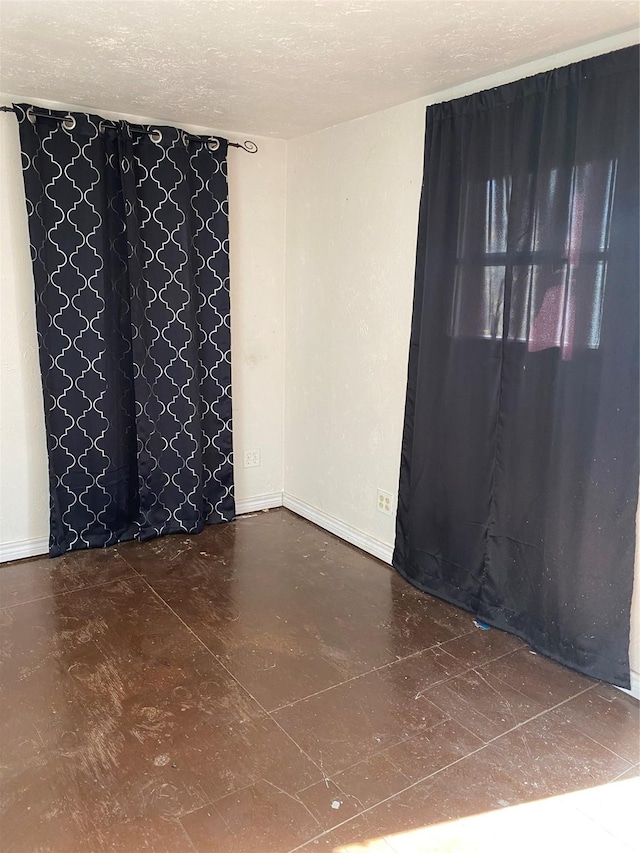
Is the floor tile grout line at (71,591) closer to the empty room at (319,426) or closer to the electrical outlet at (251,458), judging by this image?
the empty room at (319,426)

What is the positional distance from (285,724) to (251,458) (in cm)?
201

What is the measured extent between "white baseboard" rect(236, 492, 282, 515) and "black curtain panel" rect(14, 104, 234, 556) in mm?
337

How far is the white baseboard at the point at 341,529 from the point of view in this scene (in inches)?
127

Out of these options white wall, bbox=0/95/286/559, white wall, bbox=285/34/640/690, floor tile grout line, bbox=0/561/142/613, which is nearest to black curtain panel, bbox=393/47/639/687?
white wall, bbox=285/34/640/690

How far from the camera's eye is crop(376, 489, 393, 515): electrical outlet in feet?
10.4

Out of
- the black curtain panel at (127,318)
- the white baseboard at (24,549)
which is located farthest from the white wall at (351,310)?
the white baseboard at (24,549)

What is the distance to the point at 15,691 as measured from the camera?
2154 millimetres

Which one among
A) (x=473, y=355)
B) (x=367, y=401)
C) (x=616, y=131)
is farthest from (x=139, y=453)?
(x=616, y=131)

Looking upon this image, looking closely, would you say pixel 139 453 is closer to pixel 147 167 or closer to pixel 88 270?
pixel 88 270

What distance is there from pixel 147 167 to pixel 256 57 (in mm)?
1101

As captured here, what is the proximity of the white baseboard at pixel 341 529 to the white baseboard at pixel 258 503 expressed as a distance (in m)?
0.05

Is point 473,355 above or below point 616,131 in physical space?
below

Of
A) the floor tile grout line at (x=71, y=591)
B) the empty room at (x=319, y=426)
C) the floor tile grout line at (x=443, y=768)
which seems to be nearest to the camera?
the floor tile grout line at (x=443, y=768)

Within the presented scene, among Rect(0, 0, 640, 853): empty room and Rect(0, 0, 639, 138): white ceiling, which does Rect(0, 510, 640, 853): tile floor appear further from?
Rect(0, 0, 639, 138): white ceiling
